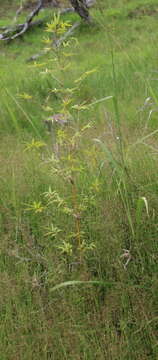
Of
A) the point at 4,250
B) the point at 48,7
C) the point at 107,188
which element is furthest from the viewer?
the point at 48,7

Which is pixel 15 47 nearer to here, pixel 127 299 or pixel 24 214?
pixel 24 214

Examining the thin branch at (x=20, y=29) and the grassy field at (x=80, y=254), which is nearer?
the grassy field at (x=80, y=254)

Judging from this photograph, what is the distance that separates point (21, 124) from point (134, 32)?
12.0 feet

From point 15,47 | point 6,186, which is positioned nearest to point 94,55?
point 15,47

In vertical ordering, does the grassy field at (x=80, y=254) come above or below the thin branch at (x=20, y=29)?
above

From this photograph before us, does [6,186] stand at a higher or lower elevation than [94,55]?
higher

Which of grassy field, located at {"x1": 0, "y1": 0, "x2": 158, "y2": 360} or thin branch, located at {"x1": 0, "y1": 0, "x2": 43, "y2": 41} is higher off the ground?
grassy field, located at {"x1": 0, "y1": 0, "x2": 158, "y2": 360}

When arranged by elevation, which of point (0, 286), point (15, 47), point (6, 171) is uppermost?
point (0, 286)

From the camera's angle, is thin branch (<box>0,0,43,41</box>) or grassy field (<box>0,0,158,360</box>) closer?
grassy field (<box>0,0,158,360</box>)

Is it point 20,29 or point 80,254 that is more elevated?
point 80,254

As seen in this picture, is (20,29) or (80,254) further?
(20,29)

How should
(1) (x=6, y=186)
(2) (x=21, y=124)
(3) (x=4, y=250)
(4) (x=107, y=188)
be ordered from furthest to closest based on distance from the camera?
(2) (x=21, y=124) < (1) (x=6, y=186) < (4) (x=107, y=188) < (3) (x=4, y=250)

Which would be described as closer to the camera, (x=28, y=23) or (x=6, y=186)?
(x=6, y=186)

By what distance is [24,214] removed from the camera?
2949mm
